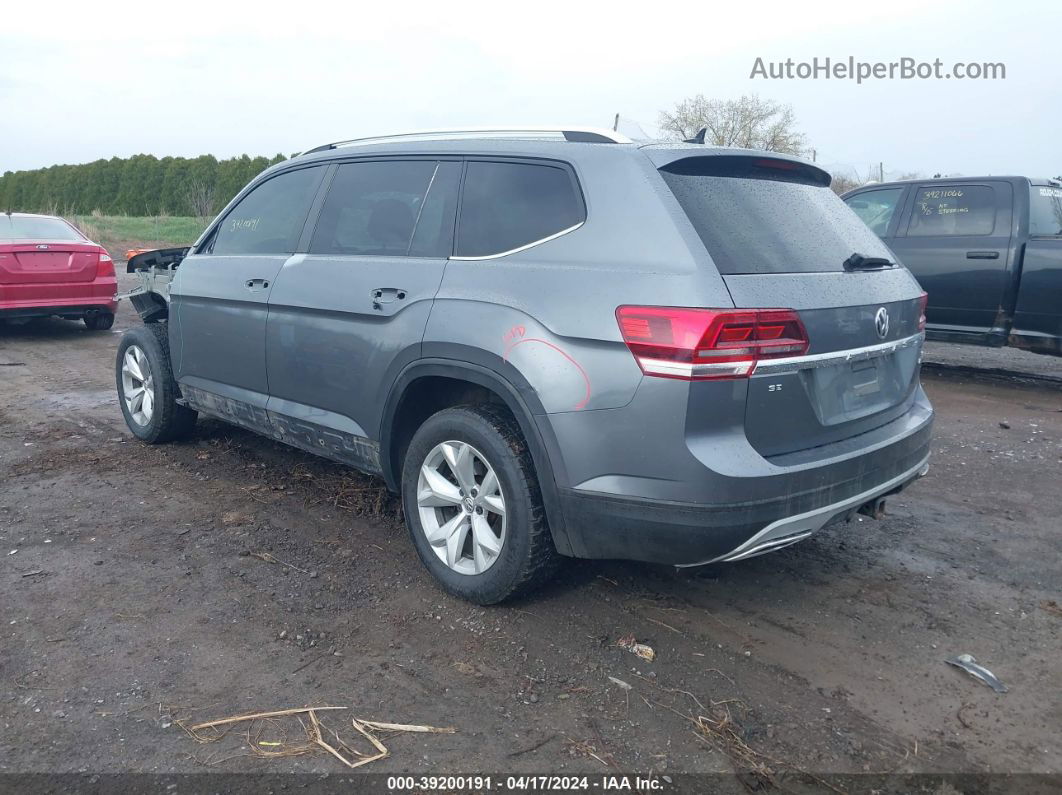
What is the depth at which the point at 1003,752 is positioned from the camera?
2.63 metres

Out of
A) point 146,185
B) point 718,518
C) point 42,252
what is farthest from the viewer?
point 146,185

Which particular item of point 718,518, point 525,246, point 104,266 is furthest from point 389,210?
point 104,266

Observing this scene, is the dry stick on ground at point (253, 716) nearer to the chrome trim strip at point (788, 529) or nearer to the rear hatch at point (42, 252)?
the chrome trim strip at point (788, 529)

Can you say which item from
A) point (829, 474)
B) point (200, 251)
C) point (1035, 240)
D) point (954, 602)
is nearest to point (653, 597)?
point (829, 474)

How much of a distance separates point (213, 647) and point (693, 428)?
74.7 inches

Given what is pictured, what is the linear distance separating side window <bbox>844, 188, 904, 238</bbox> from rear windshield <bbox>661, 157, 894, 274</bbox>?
5576mm

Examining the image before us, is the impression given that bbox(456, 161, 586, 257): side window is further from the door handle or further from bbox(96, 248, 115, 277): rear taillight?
bbox(96, 248, 115, 277): rear taillight

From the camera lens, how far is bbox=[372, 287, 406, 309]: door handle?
364 centimetres

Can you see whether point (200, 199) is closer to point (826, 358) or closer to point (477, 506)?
point (477, 506)

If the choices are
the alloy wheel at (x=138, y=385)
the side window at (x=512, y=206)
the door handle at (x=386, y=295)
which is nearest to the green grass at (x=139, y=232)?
the alloy wheel at (x=138, y=385)

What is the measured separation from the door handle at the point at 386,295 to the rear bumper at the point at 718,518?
45.8 inches

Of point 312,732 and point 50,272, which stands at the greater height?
point 50,272

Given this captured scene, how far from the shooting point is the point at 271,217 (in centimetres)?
469

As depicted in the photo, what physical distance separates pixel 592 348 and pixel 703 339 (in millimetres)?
386
